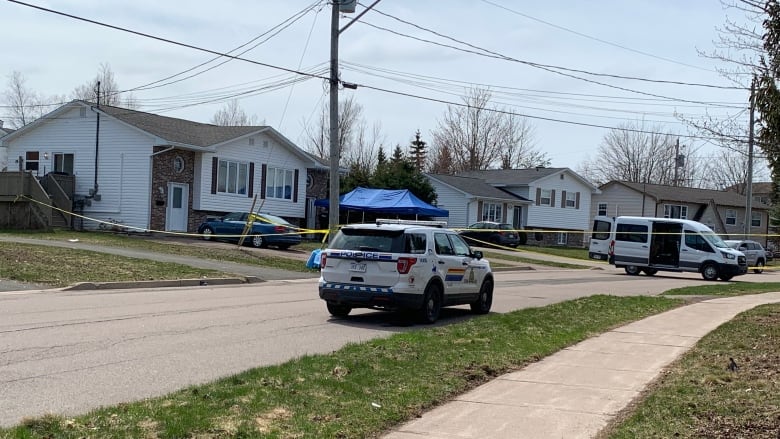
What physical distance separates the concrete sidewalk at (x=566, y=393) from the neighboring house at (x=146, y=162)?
26881mm

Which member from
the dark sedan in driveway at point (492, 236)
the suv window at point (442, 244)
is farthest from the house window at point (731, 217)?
the suv window at point (442, 244)

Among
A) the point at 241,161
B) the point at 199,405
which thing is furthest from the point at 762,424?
the point at 241,161

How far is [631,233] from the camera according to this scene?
3275 cm

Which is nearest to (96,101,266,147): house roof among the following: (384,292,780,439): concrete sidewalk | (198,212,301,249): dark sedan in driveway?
(198,212,301,249): dark sedan in driveway

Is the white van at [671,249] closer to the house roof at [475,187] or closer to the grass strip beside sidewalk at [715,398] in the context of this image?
the house roof at [475,187]

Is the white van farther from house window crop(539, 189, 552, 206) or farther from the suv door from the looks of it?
house window crop(539, 189, 552, 206)

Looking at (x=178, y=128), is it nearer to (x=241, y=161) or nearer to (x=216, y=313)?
(x=241, y=161)

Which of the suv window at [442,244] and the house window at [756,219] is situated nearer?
the suv window at [442,244]

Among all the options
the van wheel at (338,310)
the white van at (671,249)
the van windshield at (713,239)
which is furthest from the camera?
the van windshield at (713,239)

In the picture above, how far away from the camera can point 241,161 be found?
39500 millimetres

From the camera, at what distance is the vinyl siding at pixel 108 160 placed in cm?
3572

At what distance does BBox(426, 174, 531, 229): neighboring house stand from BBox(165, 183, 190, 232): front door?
756 inches

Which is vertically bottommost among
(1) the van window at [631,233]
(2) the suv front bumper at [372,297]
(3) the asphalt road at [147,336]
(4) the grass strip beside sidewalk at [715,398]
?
(3) the asphalt road at [147,336]

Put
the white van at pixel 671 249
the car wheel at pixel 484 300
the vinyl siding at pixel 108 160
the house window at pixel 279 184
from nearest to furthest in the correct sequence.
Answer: the car wheel at pixel 484 300, the white van at pixel 671 249, the vinyl siding at pixel 108 160, the house window at pixel 279 184
